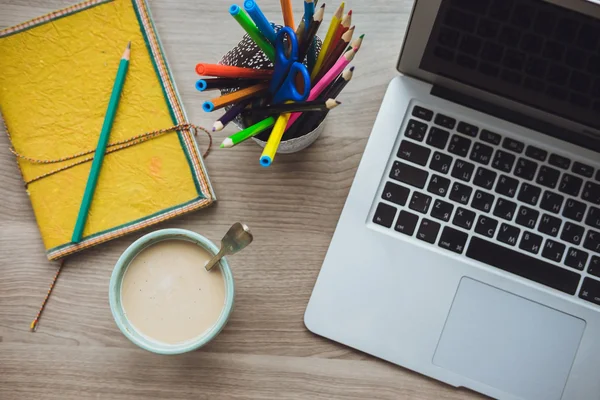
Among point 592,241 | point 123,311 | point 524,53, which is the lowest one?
point 123,311

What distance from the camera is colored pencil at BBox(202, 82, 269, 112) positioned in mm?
452

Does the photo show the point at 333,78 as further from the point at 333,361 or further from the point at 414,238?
the point at 333,361

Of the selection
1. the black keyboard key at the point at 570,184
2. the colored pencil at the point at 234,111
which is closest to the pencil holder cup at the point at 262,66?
the colored pencil at the point at 234,111

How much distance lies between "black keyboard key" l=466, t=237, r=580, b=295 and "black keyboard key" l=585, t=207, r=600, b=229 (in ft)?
0.17

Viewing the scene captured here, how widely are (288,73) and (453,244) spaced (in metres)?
0.23

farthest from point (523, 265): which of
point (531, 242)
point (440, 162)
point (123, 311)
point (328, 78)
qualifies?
point (123, 311)

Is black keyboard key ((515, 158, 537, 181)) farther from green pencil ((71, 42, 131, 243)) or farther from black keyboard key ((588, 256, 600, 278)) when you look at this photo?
green pencil ((71, 42, 131, 243))

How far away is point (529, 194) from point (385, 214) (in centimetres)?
14

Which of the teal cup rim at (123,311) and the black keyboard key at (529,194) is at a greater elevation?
the black keyboard key at (529,194)

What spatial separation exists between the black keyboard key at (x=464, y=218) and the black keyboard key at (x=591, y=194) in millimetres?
110

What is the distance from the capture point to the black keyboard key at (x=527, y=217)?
548 millimetres

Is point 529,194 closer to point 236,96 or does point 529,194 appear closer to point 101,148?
point 236,96

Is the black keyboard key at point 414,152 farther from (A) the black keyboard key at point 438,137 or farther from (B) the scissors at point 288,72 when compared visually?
(B) the scissors at point 288,72

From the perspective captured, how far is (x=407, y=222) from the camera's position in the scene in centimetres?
56
